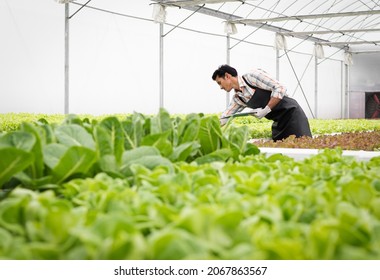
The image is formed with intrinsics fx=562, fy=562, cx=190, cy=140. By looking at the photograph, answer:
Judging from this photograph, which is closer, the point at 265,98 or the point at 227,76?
the point at 227,76

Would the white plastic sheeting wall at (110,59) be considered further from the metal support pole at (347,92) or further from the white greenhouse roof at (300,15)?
the metal support pole at (347,92)

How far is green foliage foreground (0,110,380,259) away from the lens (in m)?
0.77

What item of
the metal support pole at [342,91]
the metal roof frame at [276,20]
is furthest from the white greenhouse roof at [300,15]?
the metal support pole at [342,91]

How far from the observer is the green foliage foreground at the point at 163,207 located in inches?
A: 30.3

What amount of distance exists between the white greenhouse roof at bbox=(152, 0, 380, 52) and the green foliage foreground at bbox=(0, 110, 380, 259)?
509 inches

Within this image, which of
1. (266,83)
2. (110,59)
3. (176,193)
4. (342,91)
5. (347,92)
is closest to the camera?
(176,193)

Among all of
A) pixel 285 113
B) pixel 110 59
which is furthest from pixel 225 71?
pixel 110 59

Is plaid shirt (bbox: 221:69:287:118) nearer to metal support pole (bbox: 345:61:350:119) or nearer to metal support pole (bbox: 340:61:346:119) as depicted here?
metal support pole (bbox: 340:61:346:119)

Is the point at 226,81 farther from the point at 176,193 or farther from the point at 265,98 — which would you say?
the point at 176,193

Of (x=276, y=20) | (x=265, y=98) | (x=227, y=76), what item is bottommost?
(x=265, y=98)

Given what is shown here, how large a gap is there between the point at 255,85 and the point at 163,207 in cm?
632

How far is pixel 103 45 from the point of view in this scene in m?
14.4

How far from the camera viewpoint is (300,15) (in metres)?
17.2
